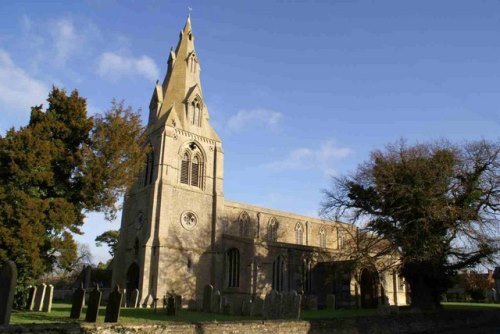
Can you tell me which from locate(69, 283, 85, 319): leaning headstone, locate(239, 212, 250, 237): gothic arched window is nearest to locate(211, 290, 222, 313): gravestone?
locate(69, 283, 85, 319): leaning headstone

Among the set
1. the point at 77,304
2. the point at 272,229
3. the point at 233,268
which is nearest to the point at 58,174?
the point at 77,304

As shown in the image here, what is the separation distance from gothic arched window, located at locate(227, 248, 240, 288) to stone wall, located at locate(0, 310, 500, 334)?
1561 centimetres

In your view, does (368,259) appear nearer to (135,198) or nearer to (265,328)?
(265,328)

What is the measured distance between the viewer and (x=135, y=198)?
114ft

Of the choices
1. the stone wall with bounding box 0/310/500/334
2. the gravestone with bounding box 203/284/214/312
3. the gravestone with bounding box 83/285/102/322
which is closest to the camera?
the stone wall with bounding box 0/310/500/334

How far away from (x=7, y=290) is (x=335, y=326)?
11.0 metres

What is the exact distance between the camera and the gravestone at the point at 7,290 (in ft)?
32.4

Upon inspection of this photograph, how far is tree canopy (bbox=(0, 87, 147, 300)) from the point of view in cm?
1686

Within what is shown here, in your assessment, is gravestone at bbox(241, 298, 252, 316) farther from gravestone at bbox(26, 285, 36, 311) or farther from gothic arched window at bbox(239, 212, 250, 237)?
gothic arched window at bbox(239, 212, 250, 237)

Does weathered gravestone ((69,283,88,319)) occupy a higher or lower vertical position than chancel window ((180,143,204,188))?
lower

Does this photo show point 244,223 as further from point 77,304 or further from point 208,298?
point 77,304

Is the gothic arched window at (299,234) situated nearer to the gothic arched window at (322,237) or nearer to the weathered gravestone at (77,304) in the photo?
the gothic arched window at (322,237)

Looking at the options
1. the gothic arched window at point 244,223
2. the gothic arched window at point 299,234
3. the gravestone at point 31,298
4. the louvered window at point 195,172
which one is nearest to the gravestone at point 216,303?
the gravestone at point 31,298

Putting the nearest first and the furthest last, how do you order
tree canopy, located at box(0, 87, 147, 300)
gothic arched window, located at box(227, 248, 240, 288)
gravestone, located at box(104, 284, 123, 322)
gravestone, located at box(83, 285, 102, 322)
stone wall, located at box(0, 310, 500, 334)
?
stone wall, located at box(0, 310, 500, 334) < gravestone, located at box(104, 284, 123, 322) < gravestone, located at box(83, 285, 102, 322) < tree canopy, located at box(0, 87, 147, 300) < gothic arched window, located at box(227, 248, 240, 288)
